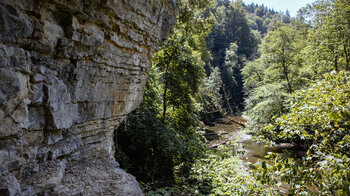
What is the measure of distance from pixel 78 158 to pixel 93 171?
513mm

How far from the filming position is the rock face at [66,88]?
311 centimetres

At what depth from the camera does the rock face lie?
311cm

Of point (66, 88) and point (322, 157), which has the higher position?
point (66, 88)

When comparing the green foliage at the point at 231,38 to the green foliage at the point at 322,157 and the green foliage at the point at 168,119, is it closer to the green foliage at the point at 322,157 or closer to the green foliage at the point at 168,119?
the green foliage at the point at 168,119

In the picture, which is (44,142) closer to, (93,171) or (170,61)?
(93,171)

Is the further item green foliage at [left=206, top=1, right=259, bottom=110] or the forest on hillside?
green foliage at [left=206, top=1, right=259, bottom=110]

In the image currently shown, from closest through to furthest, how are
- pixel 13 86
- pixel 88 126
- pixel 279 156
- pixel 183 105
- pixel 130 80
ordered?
pixel 13 86 < pixel 279 156 < pixel 88 126 < pixel 130 80 < pixel 183 105

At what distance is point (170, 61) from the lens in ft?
39.6

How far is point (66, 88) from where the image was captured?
418 centimetres

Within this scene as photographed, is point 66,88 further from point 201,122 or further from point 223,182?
point 201,122

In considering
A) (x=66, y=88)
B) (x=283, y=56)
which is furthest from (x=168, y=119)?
(x=283, y=56)

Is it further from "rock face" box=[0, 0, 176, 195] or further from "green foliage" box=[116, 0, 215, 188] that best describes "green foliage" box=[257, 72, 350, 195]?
"green foliage" box=[116, 0, 215, 188]

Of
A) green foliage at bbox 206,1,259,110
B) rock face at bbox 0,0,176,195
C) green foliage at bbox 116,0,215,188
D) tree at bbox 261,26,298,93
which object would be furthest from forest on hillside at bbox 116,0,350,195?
green foliage at bbox 206,1,259,110

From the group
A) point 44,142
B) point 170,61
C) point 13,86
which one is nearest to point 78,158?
point 44,142
